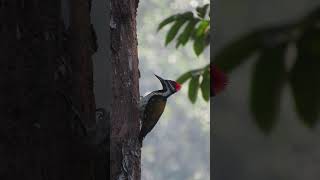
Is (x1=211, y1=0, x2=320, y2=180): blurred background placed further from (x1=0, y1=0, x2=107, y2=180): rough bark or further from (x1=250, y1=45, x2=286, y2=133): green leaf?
(x1=0, y1=0, x2=107, y2=180): rough bark

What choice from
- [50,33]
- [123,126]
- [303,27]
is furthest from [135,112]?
[303,27]

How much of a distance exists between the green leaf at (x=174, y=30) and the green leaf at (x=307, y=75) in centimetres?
18

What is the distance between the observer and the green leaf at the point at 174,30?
581 mm

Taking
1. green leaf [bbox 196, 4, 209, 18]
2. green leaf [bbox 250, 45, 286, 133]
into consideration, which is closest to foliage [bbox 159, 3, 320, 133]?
green leaf [bbox 250, 45, 286, 133]

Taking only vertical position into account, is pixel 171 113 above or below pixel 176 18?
below

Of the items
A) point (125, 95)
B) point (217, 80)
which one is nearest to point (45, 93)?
point (125, 95)

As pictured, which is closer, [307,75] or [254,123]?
[307,75]

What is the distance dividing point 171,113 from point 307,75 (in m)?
0.19

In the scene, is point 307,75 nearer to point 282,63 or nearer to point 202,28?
point 282,63

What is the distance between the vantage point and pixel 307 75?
44 cm

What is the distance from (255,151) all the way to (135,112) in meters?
0.14

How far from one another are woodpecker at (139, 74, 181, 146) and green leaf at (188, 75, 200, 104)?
0.7 inches

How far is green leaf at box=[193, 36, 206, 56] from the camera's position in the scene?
57 centimetres

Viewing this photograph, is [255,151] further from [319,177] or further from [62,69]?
[62,69]
